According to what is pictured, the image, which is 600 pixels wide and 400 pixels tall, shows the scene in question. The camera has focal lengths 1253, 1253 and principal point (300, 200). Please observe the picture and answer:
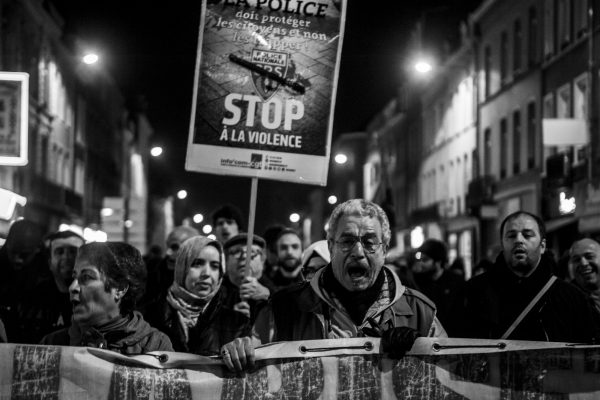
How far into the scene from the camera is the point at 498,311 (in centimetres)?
709

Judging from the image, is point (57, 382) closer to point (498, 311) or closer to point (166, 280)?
point (498, 311)

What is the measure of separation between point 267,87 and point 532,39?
1221 inches

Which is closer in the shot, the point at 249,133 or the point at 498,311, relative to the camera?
the point at 498,311

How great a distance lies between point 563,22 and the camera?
33406 mm

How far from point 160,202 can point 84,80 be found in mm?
52910

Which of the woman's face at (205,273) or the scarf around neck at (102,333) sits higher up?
the woman's face at (205,273)

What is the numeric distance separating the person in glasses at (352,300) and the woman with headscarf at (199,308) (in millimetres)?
1667

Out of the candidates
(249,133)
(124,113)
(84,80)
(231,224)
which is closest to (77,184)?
(84,80)

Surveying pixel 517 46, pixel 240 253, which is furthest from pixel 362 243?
pixel 517 46

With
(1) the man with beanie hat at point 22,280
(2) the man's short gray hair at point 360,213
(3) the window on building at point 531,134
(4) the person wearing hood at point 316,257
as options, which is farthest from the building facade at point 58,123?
(2) the man's short gray hair at point 360,213

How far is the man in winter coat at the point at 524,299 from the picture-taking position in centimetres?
686

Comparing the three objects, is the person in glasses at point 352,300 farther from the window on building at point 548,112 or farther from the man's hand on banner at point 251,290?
the window on building at point 548,112

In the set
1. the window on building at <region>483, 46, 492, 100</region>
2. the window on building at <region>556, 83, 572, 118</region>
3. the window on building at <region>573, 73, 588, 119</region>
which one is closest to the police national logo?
the window on building at <region>573, 73, 588, 119</region>

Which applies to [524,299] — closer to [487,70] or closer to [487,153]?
[487,153]
